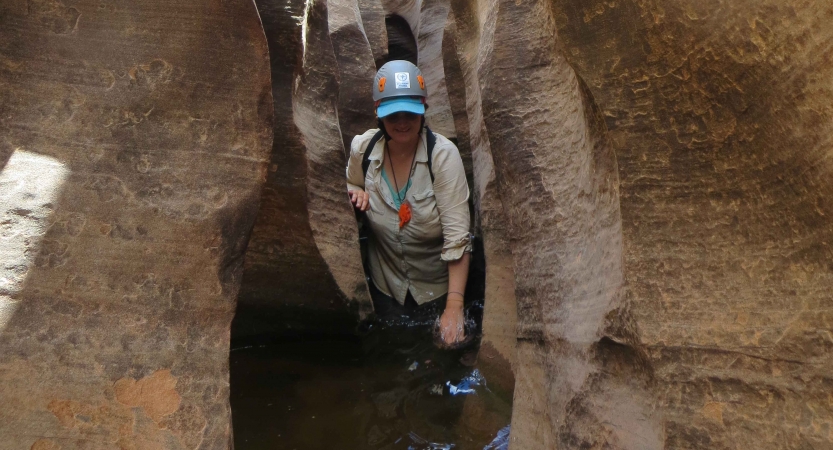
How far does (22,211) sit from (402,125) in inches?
82.2

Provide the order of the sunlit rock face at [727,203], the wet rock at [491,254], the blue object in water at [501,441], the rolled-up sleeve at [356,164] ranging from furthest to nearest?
the rolled-up sleeve at [356,164], the wet rock at [491,254], the blue object in water at [501,441], the sunlit rock face at [727,203]

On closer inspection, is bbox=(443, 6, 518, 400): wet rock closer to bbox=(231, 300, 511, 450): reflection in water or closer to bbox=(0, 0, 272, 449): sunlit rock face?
bbox=(231, 300, 511, 450): reflection in water

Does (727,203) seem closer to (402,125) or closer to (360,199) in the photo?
(402,125)

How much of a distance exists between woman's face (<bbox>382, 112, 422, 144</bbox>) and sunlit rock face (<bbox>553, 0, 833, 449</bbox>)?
1.75m

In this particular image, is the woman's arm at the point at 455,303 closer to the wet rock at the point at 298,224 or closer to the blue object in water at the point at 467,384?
the blue object in water at the point at 467,384

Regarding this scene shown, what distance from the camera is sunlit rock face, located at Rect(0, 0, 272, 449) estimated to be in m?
2.42

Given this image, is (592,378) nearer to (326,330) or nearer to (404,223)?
(404,223)

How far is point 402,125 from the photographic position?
Result: 4.09m

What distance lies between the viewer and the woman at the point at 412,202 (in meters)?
4.09

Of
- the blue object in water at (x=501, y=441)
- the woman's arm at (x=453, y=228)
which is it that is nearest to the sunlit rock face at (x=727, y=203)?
the blue object in water at (x=501, y=441)

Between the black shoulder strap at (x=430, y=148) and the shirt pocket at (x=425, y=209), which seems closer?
the black shoulder strap at (x=430, y=148)

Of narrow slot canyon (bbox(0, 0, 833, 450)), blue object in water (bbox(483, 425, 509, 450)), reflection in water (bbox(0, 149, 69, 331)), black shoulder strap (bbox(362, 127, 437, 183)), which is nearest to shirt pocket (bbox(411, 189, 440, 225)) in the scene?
black shoulder strap (bbox(362, 127, 437, 183))

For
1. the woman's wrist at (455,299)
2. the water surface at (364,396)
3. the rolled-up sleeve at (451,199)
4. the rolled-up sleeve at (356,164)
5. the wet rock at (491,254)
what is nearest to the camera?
the water surface at (364,396)

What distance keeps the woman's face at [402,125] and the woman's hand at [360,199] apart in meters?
0.50
